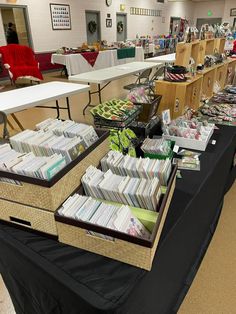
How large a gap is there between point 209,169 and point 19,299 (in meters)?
1.12

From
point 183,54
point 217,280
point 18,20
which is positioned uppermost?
point 18,20

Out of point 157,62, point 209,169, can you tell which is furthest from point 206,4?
point 209,169

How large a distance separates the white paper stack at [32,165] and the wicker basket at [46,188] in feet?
0.12

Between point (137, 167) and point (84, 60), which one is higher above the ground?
point (137, 167)

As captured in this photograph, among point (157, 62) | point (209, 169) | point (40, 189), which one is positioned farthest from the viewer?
point (157, 62)

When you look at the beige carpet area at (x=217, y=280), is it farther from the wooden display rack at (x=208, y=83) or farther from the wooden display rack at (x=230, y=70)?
the wooden display rack at (x=230, y=70)

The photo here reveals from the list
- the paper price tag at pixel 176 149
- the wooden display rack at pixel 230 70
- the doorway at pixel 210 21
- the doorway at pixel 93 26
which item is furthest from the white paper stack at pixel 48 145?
the doorway at pixel 210 21

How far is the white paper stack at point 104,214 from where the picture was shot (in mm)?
773

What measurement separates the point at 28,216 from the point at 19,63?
21.0 ft

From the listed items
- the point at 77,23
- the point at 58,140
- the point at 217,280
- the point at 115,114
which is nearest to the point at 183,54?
the point at 115,114

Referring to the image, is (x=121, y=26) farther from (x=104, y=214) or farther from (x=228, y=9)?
(x=104, y=214)

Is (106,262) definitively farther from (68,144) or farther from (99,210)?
(68,144)

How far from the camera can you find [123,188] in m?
0.92

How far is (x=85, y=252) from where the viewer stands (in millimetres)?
835
